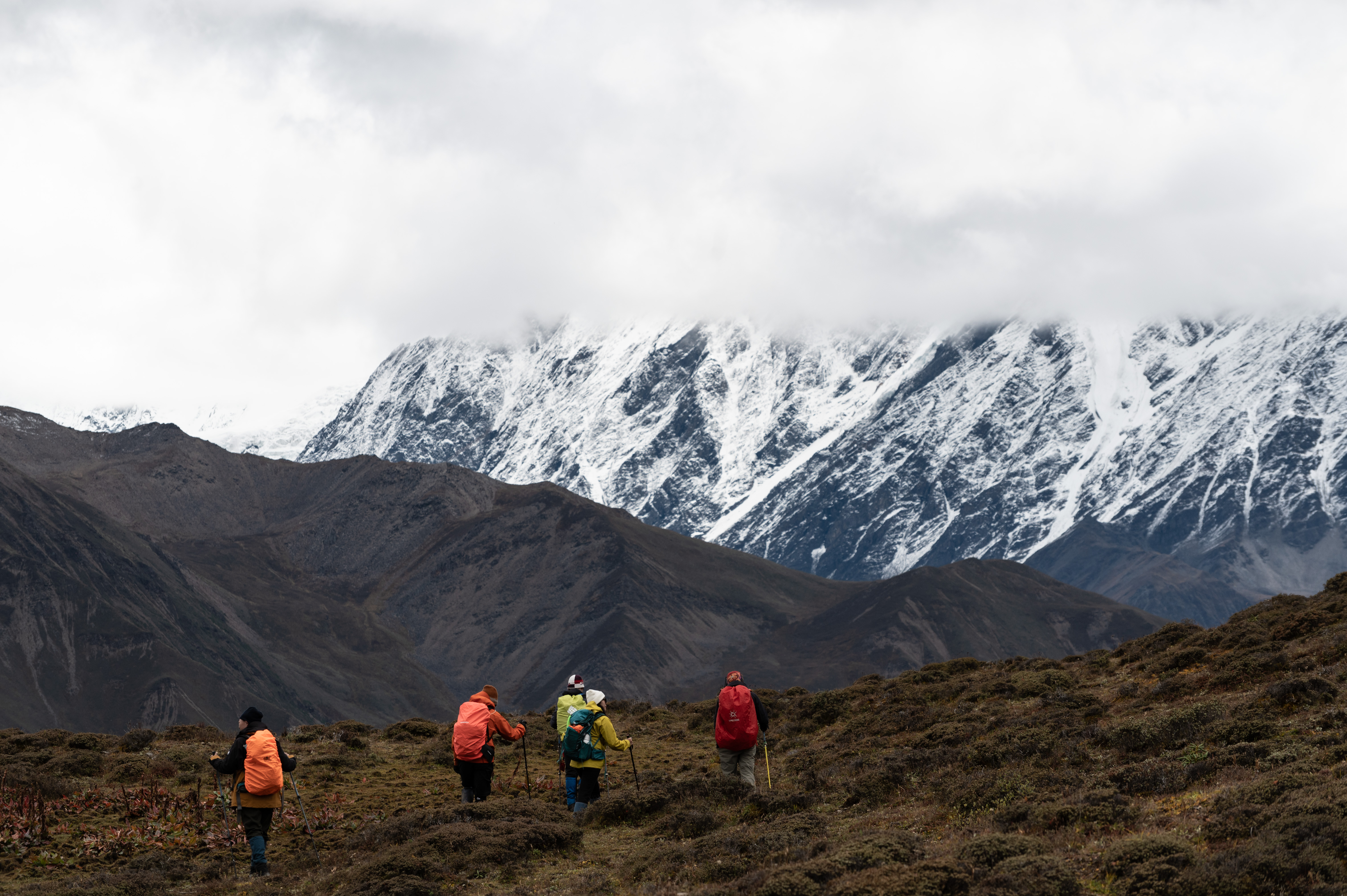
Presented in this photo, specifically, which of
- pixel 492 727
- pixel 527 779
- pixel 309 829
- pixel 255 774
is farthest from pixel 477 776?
pixel 255 774

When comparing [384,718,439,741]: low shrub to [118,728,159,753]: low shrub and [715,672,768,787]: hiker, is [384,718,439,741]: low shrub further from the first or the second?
[715,672,768,787]: hiker

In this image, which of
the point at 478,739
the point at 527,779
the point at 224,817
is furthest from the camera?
the point at 527,779

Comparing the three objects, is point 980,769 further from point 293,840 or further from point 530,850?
point 293,840

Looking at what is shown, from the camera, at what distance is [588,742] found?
2417 cm

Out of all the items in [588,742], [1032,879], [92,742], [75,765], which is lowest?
[1032,879]

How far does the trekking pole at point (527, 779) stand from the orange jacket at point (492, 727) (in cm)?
26

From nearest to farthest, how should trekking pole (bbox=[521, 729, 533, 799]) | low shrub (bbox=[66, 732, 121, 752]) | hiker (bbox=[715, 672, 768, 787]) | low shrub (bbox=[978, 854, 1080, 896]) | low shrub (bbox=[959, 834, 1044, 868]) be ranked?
low shrub (bbox=[978, 854, 1080, 896]) < low shrub (bbox=[959, 834, 1044, 868]) < hiker (bbox=[715, 672, 768, 787]) < trekking pole (bbox=[521, 729, 533, 799]) < low shrub (bbox=[66, 732, 121, 752])

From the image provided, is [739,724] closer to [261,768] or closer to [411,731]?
[261,768]

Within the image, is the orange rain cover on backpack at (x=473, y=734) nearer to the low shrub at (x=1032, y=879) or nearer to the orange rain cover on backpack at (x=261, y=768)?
the orange rain cover on backpack at (x=261, y=768)

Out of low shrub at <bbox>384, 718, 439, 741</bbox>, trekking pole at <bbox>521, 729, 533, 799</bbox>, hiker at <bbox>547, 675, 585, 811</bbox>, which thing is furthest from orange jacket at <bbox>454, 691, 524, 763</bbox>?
low shrub at <bbox>384, 718, 439, 741</bbox>

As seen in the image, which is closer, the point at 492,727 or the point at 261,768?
the point at 261,768

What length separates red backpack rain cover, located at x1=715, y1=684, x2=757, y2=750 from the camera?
2388cm

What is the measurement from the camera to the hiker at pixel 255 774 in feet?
66.3

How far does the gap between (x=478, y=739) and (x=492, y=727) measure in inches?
13.4
